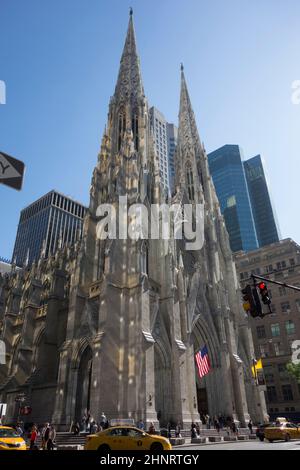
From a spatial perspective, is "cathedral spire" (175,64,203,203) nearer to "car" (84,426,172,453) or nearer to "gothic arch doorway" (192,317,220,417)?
"gothic arch doorway" (192,317,220,417)

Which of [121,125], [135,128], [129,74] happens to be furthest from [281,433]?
[129,74]

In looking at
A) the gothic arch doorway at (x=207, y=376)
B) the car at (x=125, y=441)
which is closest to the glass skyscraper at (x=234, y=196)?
the gothic arch doorway at (x=207, y=376)

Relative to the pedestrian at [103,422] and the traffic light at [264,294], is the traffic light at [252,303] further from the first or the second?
the pedestrian at [103,422]

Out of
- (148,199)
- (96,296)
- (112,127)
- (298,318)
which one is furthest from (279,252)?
(96,296)

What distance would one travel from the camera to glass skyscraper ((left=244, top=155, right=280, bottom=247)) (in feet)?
408

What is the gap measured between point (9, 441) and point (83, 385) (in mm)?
15610

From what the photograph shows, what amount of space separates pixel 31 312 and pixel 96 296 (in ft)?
36.6

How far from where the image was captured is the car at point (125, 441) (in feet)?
43.1

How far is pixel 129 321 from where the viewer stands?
91.6 ft

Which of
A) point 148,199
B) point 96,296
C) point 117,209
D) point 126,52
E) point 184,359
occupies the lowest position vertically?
point 184,359

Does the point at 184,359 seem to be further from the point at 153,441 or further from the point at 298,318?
the point at 298,318

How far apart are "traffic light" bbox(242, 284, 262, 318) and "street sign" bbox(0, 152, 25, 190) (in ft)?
25.5

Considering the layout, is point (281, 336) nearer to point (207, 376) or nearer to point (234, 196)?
point (207, 376)

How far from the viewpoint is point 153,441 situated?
43.7ft
